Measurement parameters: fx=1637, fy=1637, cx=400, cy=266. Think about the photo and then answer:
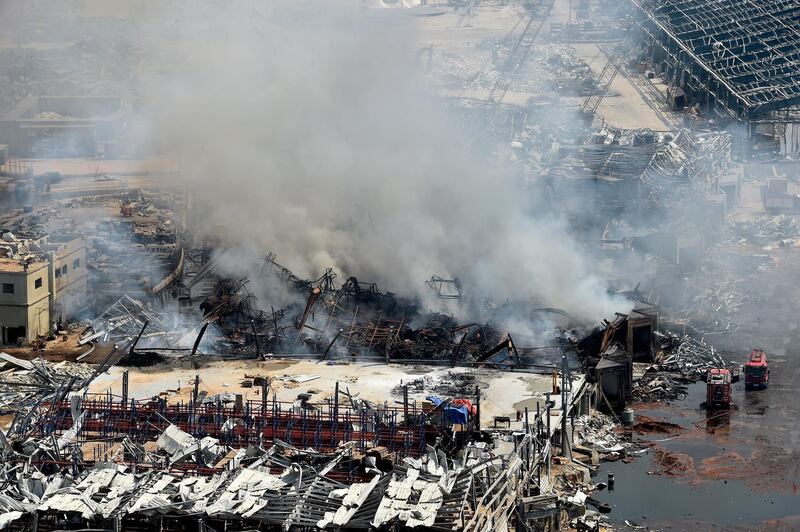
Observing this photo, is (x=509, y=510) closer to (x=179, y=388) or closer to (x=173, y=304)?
(x=179, y=388)

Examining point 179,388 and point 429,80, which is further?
point 429,80

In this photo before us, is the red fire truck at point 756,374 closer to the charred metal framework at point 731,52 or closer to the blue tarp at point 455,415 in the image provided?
the blue tarp at point 455,415

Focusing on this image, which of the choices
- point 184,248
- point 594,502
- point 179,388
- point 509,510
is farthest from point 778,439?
point 184,248

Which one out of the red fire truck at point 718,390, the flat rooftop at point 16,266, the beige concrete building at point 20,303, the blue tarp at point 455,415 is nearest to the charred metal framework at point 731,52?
the red fire truck at point 718,390

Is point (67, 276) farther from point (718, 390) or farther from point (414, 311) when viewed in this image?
point (718, 390)

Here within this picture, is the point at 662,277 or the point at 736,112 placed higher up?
the point at 736,112

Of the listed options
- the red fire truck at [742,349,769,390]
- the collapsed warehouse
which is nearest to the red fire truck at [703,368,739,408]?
the collapsed warehouse

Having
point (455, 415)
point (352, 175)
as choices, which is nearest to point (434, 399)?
point (455, 415)
